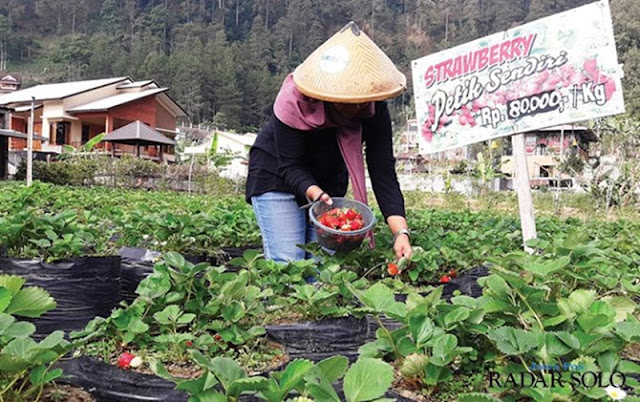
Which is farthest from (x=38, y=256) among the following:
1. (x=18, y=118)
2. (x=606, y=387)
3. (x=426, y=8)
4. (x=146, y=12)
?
(x=426, y=8)

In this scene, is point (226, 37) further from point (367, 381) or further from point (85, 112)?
point (367, 381)

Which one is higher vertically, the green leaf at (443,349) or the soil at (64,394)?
the green leaf at (443,349)

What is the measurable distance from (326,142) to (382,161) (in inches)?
11.6

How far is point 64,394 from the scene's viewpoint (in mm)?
1235

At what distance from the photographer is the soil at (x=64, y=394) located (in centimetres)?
120

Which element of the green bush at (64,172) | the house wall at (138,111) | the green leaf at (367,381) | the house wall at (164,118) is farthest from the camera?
the house wall at (164,118)

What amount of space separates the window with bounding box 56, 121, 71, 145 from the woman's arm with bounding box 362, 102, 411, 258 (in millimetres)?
26740

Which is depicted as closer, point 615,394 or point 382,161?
point 615,394

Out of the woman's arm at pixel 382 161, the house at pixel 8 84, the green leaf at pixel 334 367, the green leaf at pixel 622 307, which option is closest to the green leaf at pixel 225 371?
the green leaf at pixel 334 367

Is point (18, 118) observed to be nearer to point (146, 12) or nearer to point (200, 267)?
point (200, 267)

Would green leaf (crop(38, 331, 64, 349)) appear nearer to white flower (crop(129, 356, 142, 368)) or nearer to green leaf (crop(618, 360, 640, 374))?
white flower (crop(129, 356, 142, 368))

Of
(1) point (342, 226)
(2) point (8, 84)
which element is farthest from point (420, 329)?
(2) point (8, 84)

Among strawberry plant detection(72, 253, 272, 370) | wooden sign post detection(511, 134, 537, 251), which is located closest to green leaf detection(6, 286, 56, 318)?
strawberry plant detection(72, 253, 272, 370)

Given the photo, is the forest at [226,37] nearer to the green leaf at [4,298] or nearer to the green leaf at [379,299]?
the green leaf at [379,299]
